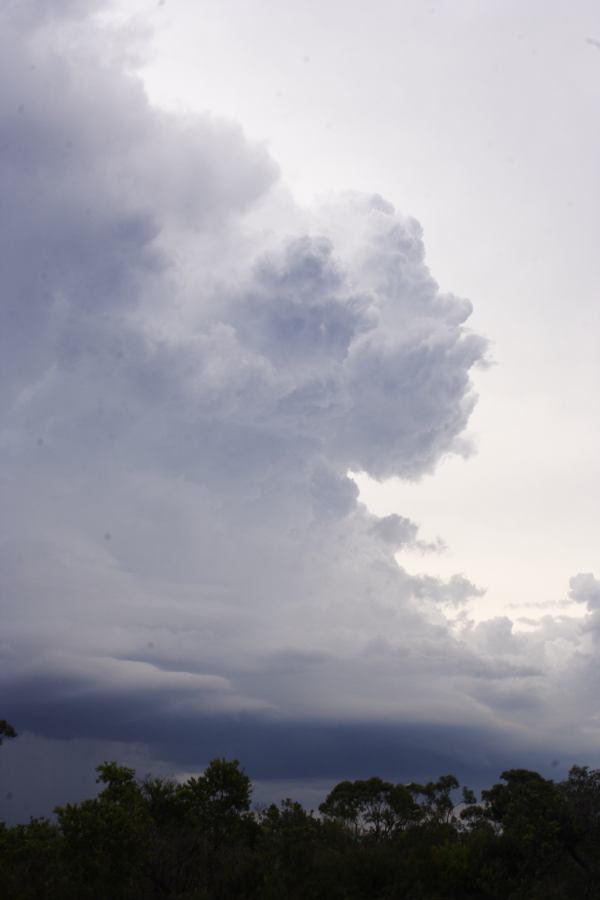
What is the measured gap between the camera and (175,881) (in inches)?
1332

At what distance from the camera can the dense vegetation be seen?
30922mm

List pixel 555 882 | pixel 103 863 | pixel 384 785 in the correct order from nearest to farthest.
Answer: pixel 103 863 → pixel 555 882 → pixel 384 785

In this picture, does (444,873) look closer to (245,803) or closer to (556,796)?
(556,796)

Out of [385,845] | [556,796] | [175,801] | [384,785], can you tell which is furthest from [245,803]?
[384,785]

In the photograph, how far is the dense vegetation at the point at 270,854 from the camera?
30.9 m

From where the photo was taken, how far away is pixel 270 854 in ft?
120

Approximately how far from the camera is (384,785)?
6600cm

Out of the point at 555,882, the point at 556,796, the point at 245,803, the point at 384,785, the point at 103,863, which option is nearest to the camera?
the point at 103,863

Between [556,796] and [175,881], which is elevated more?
[556,796]

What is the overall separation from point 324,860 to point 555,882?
32.4 feet

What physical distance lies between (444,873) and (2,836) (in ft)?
64.6

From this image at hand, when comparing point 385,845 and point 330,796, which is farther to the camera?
point 330,796

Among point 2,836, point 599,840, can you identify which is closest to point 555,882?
point 599,840

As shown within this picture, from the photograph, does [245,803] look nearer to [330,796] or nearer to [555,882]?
[555,882]
